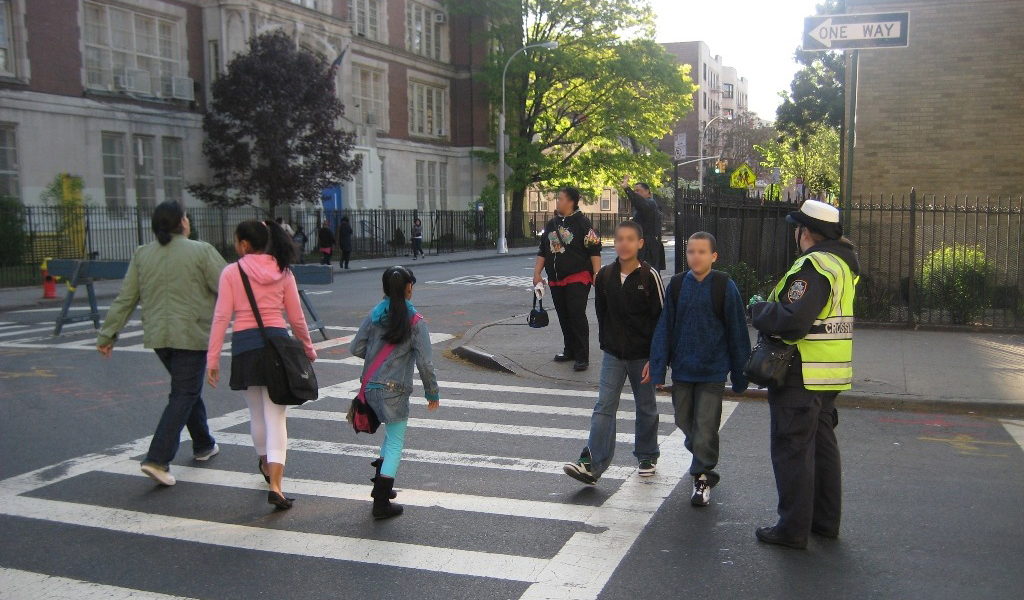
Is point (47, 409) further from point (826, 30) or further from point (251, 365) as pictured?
point (826, 30)

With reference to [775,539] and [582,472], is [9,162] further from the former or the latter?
[775,539]

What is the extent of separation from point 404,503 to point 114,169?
28.0 meters

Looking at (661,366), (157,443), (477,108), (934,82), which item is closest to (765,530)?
(661,366)

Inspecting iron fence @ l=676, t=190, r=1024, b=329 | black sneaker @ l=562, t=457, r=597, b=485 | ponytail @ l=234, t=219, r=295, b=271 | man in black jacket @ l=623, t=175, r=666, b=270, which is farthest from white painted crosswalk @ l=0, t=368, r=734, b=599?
iron fence @ l=676, t=190, r=1024, b=329

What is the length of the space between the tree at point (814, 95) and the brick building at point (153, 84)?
60.7ft

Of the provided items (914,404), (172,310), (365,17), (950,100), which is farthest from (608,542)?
(365,17)

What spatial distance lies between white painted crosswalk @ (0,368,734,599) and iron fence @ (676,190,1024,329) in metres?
6.84

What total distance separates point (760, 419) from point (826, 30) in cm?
465

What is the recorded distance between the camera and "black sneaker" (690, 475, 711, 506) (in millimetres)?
5664

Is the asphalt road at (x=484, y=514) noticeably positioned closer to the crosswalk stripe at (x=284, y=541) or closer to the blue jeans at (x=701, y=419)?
the crosswalk stripe at (x=284, y=541)

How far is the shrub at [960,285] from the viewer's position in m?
13.1

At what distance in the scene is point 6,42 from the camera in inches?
1050

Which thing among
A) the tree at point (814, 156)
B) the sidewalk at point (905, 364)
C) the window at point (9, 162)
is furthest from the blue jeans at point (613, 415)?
the tree at point (814, 156)

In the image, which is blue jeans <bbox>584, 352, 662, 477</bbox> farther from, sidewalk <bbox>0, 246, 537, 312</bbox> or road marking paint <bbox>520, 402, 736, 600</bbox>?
sidewalk <bbox>0, 246, 537, 312</bbox>
